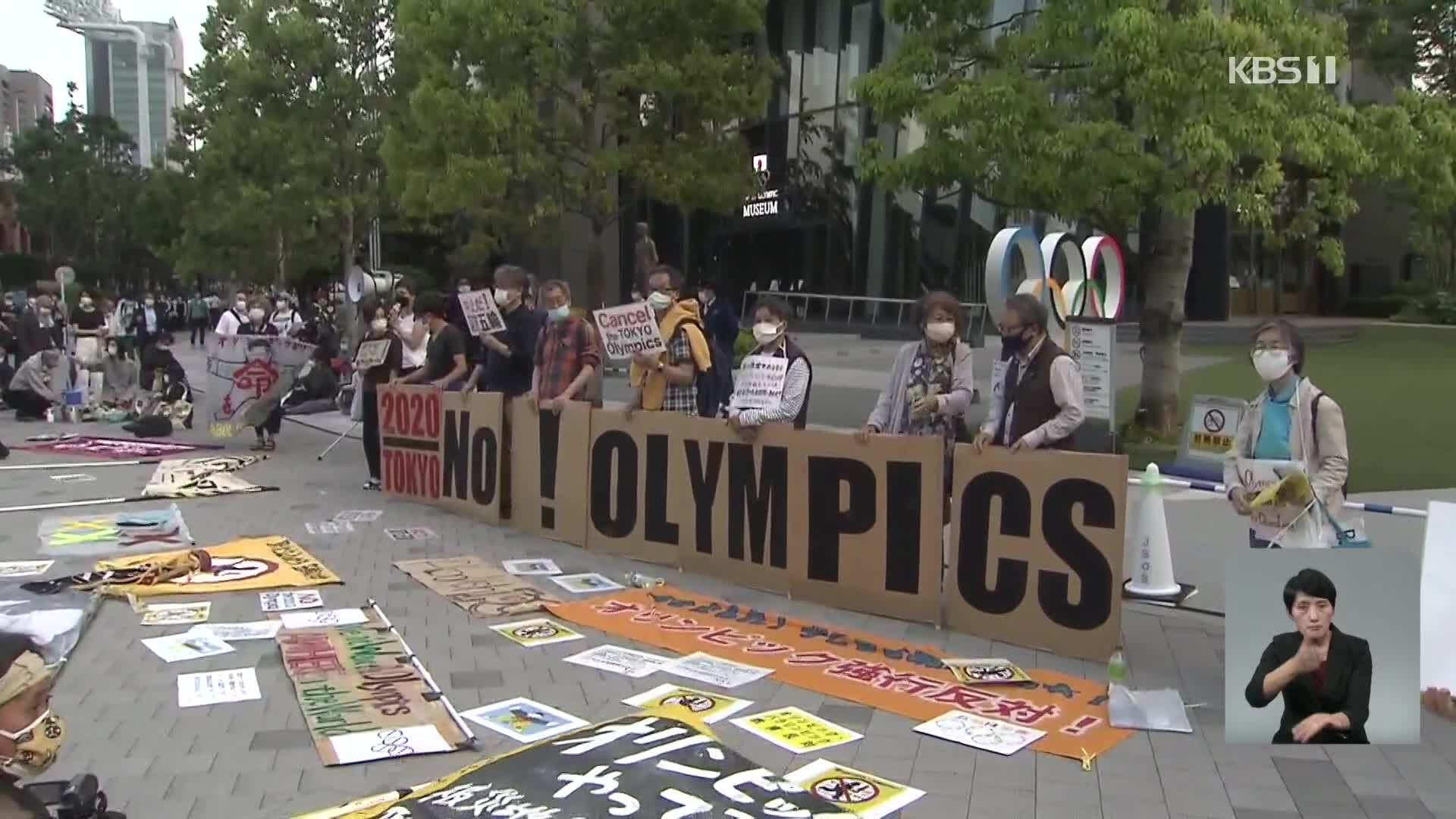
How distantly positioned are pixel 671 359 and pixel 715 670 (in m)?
3.55

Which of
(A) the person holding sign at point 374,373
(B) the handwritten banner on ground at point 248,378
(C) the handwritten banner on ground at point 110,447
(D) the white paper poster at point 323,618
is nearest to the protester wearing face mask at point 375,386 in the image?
(A) the person holding sign at point 374,373

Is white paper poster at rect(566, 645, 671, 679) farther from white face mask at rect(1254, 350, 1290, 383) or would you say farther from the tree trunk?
the tree trunk

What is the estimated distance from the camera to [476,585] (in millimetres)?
7750

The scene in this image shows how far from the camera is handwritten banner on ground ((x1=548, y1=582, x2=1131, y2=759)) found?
17.5 feet

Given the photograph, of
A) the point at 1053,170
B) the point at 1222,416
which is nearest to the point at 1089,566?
the point at 1222,416

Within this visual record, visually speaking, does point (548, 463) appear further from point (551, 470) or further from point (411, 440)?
point (411, 440)

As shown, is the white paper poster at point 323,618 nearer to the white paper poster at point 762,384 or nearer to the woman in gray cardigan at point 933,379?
the white paper poster at point 762,384

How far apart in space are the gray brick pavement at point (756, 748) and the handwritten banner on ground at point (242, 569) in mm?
263

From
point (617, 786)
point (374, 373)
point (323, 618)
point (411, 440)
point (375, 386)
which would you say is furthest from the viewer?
point (374, 373)

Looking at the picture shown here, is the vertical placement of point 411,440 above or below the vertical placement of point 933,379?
below

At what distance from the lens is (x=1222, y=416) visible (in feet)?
24.7

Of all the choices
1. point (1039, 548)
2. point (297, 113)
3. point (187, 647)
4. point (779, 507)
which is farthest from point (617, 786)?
point (297, 113)

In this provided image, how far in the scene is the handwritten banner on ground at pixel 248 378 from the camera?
14539 millimetres

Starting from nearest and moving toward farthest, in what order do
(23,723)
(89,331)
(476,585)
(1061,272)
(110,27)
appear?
(23,723), (476,585), (1061,272), (89,331), (110,27)
